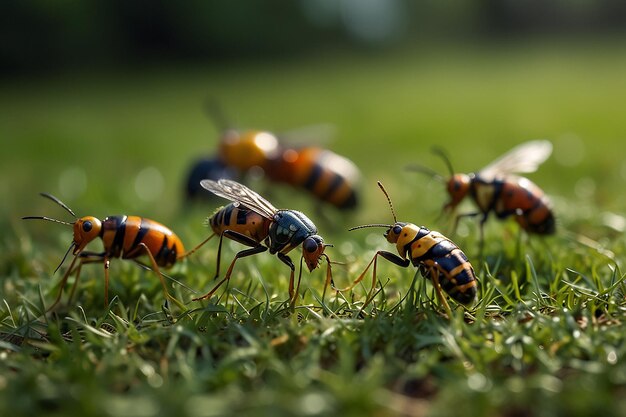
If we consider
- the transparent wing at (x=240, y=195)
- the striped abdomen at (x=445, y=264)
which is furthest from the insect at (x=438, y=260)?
the transparent wing at (x=240, y=195)

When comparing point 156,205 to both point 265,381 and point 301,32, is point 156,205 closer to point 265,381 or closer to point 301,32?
point 265,381

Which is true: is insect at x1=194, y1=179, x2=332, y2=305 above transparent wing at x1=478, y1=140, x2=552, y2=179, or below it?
below

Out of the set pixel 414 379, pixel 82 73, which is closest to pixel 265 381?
pixel 414 379

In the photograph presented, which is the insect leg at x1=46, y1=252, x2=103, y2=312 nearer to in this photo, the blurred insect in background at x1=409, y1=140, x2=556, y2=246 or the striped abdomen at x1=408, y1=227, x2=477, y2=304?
the striped abdomen at x1=408, y1=227, x2=477, y2=304

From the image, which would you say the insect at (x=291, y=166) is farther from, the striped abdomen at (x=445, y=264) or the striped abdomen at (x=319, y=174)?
the striped abdomen at (x=445, y=264)

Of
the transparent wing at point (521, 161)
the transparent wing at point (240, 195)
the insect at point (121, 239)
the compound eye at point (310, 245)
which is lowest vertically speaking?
the insect at point (121, 239)

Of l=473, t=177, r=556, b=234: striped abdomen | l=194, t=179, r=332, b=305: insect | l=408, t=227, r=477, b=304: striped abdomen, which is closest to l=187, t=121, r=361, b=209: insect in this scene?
l=473, t=177, r=556, b=234: striped abdomen

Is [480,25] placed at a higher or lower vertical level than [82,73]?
higher
